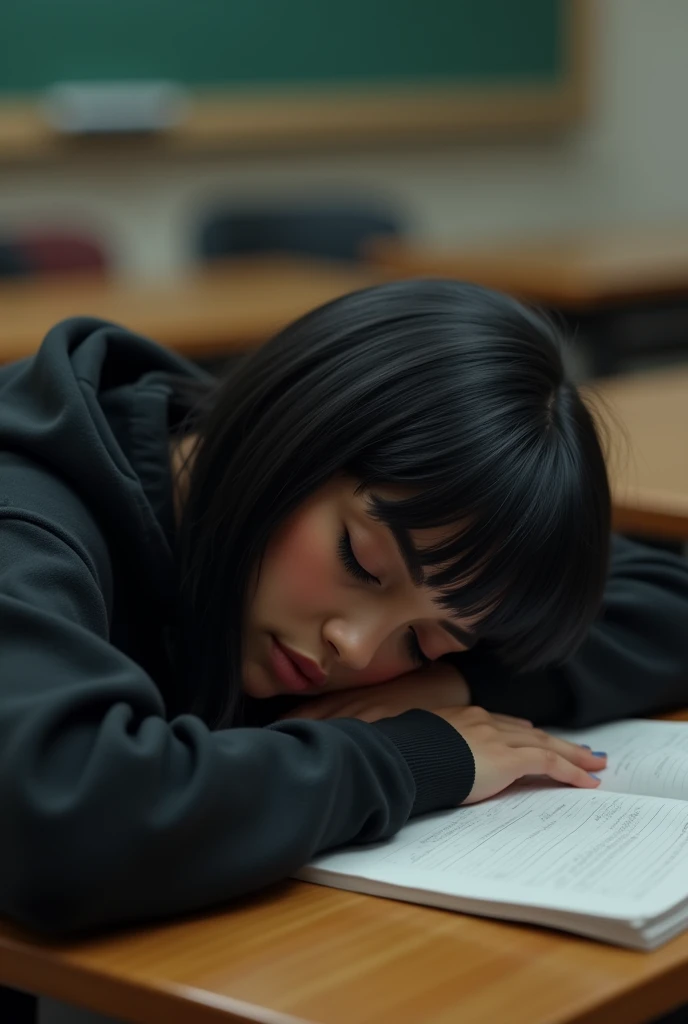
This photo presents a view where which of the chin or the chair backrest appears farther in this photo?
the chair backrest

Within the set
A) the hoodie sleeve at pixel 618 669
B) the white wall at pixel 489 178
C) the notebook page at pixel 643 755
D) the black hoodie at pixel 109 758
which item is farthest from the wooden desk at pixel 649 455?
the white wall at pixel 489 178

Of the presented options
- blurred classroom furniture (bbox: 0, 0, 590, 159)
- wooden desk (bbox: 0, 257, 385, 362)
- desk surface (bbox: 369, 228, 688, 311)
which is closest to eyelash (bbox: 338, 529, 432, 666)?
wooden desk (bbox: 0, 257, 385, 362)

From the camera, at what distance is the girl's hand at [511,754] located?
113cm

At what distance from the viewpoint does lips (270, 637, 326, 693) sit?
1.16 m

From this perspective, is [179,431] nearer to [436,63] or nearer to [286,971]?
[286,971]

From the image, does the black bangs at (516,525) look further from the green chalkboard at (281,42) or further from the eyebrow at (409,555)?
the green chalkboard at (281,42)

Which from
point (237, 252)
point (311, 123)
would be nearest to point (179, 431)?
point (237, 252)

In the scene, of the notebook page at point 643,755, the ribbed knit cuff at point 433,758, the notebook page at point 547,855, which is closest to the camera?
the notebook page at point 547,855

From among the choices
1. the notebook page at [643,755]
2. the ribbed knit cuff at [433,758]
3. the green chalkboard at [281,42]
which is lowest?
the notebook page at [643,755]

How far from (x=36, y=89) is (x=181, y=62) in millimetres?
484

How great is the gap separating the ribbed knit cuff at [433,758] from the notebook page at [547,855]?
0.06 ft

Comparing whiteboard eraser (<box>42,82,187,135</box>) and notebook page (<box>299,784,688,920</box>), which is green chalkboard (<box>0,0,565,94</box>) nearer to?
whiteboard eraser (<box>42,82,187,135</box>)

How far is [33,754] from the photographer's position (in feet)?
2.78

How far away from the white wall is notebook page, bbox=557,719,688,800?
320 cm
